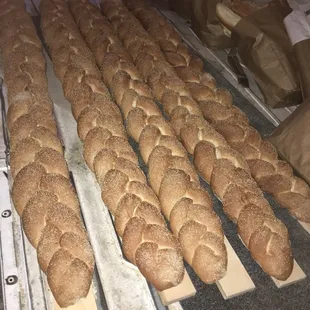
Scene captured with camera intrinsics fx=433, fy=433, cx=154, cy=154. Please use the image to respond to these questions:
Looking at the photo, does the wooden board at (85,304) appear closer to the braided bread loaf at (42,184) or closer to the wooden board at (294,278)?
the braided bread loaf at (42,184)

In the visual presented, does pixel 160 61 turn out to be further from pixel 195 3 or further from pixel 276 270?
pixel 276 270

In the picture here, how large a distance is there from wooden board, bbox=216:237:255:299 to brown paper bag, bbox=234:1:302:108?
109cm

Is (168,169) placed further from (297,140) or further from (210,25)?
(210,25)

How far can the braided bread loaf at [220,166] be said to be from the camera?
1.58 m

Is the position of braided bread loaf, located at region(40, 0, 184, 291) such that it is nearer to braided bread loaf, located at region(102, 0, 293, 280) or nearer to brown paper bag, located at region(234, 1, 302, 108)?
braided bread loaf, located at region(102, 0, 293, 280)

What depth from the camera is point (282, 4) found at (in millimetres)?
2508

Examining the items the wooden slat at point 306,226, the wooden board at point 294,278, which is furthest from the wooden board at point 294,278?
the wooden slat at point 306,226

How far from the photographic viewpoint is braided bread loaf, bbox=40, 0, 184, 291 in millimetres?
1495

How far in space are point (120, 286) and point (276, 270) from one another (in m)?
0.56

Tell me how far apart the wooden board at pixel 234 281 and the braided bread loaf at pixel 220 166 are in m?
0.07

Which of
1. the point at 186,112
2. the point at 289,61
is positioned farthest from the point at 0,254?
the point at 289,61

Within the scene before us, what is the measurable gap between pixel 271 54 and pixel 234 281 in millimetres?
1344

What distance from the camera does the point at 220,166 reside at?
181 centimetres

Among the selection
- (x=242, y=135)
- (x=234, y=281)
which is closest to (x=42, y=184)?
(x=234, y=281)
